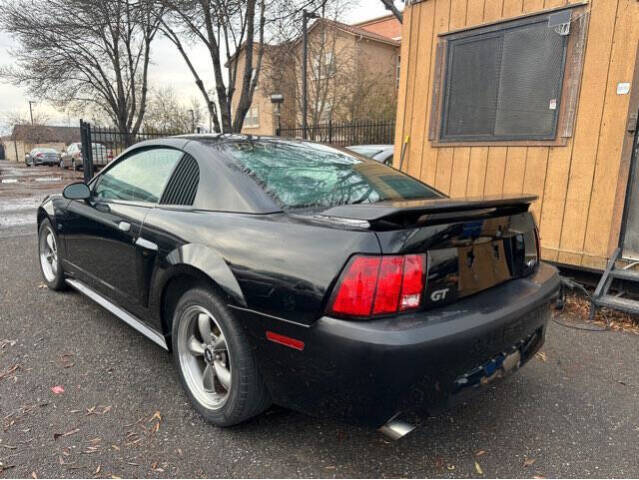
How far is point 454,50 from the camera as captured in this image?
17.3ft

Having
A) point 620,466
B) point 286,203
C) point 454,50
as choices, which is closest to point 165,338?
point 286,203

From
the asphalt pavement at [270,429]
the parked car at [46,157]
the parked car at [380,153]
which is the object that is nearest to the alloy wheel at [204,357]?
the asphalt pavement at [270,429]

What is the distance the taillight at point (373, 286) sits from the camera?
5.62 feet

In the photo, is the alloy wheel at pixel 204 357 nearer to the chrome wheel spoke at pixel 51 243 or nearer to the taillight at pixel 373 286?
the taillight at pixel 373 286

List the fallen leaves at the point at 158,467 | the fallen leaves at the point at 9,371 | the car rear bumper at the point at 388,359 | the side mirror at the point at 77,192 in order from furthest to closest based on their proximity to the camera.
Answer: the side mirror at the point at 77,192
the fallen leaves at the point at 9,371
the fallen leaves at the point at 158,467
the car rear bumper at the point at 388,359

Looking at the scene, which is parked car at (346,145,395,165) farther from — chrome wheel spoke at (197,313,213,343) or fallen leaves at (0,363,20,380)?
fallen leaves at (0,363,20,380)

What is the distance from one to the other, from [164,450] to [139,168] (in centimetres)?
192

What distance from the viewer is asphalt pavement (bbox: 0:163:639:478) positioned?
80.7 inches

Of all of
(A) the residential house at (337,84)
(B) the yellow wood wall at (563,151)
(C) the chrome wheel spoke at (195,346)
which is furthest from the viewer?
(A) the residential house at (337,84)

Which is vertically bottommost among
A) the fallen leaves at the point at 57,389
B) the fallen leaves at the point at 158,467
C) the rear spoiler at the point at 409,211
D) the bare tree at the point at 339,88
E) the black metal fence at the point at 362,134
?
the fallen leaves at the point at 57,389

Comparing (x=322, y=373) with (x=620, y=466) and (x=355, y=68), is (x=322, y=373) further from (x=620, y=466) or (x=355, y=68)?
(x=355, y=68)

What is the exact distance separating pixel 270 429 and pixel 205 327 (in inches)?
24.7

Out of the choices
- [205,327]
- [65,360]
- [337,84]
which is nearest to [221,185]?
[205,327]

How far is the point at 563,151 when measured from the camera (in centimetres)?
445
